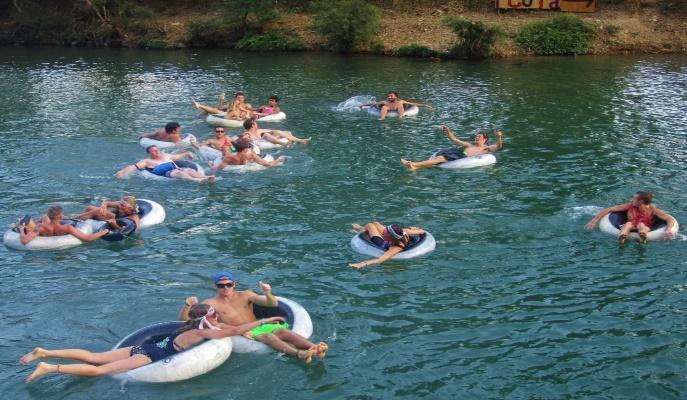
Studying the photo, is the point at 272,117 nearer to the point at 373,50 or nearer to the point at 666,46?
the point at 373,50

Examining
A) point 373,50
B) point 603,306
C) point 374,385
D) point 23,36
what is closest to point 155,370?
point 374,385

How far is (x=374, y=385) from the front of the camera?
826cm

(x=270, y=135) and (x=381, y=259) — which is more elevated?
(x=270, y=135)

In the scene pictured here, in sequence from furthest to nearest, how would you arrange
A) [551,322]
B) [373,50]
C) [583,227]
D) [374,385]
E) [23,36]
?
[23,36], [373,50], [583,227], [551,322], [374,385]

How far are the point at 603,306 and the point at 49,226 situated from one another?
9.11m

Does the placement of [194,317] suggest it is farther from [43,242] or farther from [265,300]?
[43,242]

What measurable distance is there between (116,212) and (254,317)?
5094 mm

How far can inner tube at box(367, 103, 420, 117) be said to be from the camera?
22.2 meters

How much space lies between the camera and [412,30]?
124ft

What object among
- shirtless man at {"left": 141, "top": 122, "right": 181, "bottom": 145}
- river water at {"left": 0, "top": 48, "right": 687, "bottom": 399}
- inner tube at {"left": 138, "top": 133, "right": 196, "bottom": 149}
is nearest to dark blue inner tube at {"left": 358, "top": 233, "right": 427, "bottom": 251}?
river water at {"left": 0, "top": 48, "right": 687, "bottom": 399}

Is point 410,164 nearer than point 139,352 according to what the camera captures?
No

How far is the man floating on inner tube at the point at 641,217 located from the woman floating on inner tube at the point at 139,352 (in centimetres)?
646

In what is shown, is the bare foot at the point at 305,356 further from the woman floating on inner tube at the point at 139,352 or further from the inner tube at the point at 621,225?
the inner tube at the point at 621,225

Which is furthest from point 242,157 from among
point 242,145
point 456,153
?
point 456,153
